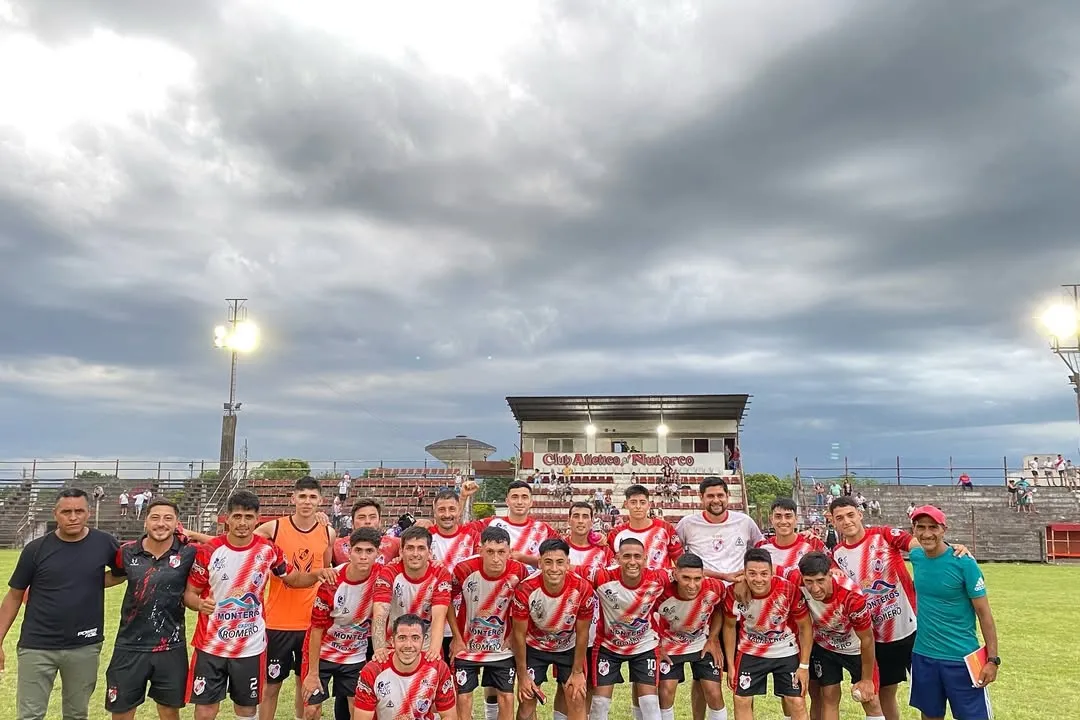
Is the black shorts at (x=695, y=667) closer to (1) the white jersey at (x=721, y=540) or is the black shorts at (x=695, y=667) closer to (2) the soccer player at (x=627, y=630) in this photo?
(2) the soccer player at (x=627, y=630)

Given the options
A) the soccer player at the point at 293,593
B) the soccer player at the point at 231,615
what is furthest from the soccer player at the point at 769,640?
the soccer player at the point at 293,593

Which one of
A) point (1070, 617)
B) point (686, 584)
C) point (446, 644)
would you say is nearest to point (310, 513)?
point (446, 644)

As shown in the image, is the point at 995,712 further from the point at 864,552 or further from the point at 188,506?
the point at 188,506

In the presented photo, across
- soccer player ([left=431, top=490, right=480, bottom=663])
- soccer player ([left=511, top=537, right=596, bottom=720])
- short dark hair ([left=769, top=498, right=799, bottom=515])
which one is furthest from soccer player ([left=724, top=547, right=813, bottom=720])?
soccer player ([left=431, top=490, right=480, bottom=663])

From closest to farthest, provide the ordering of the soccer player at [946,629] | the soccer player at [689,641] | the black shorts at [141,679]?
the black shorts at [141,679], the soccer player at [946,629], the soccer player at [689,641]

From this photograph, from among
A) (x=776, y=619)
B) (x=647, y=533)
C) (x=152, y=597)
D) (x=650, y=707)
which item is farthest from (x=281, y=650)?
(x=776, y=619)

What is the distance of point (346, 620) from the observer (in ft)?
21.5

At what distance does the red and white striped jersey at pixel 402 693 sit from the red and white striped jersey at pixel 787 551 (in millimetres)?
3367

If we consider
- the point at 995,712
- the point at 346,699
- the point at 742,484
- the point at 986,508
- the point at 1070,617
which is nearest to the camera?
the point at 346,699

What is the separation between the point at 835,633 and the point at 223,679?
5395 mm

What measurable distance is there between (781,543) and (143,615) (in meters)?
5.82

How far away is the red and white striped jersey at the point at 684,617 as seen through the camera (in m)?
6.84

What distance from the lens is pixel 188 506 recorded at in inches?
1401

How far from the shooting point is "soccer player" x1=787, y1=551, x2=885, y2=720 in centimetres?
643
